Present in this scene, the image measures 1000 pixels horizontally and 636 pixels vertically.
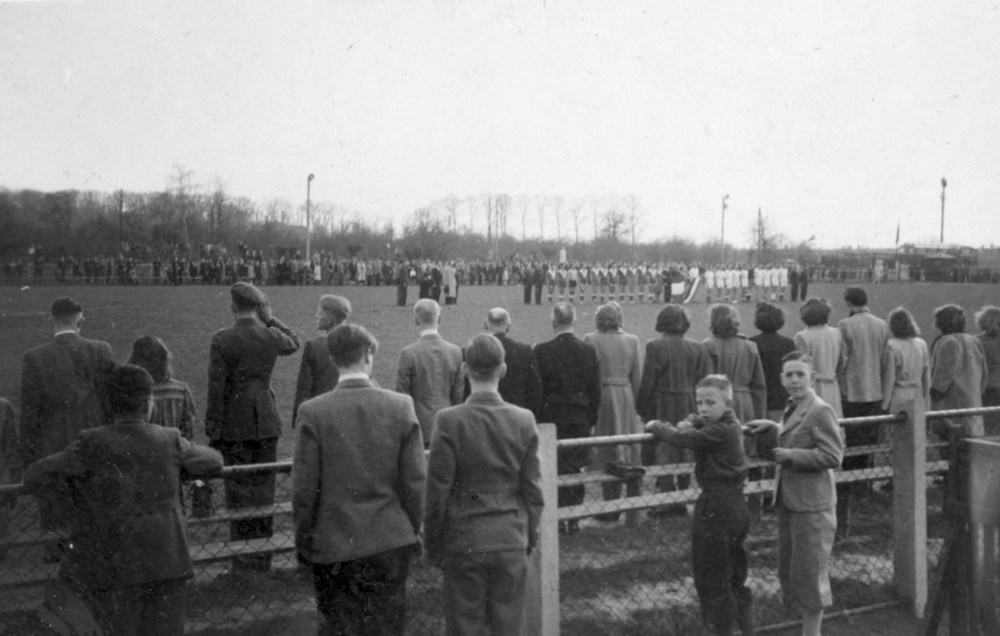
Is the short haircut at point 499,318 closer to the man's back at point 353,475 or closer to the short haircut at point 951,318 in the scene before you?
the man's back at point 353,475

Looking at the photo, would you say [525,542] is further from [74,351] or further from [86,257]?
[86,257]

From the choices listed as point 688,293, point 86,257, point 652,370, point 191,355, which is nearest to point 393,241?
point 86,257

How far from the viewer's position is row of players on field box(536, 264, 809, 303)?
111 feet

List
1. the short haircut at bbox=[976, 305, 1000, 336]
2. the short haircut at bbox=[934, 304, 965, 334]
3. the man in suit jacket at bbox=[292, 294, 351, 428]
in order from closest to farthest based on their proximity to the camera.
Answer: the man in suit jacket at bbox=[292, 294, 351, 428], the short haircut at bbox=[934, 304, 965, 334], the short haircut at bbox=[976, 305, 1000, 336]

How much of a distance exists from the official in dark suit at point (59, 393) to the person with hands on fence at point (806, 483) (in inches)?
157

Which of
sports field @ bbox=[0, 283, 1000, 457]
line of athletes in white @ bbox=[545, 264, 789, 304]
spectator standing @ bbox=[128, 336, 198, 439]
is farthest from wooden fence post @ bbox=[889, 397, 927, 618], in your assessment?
line of athletes in white @ bbox=[545, 264, 789, 304]

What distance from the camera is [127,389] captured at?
12.5 feet

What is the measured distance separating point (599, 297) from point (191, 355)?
2116 centimetres

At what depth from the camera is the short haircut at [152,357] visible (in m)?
5.12

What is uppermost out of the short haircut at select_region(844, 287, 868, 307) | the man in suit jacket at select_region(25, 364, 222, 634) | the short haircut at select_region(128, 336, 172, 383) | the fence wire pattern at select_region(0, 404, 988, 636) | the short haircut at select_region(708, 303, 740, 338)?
the short haircut at select_region(844, 287, 868, 307)

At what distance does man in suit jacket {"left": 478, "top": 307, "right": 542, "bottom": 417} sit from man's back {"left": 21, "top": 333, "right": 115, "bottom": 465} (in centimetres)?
266

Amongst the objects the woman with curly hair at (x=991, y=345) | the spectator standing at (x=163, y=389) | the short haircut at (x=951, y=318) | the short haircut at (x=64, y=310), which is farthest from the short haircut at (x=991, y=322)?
the short haircut at (x=64, y=310)

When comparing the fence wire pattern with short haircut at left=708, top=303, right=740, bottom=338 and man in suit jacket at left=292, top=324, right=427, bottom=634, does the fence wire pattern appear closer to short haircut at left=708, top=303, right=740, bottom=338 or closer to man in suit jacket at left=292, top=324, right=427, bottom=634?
man in suit jacket at left=292, top=324, right=427, bottom=634

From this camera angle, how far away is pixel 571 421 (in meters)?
6.75
